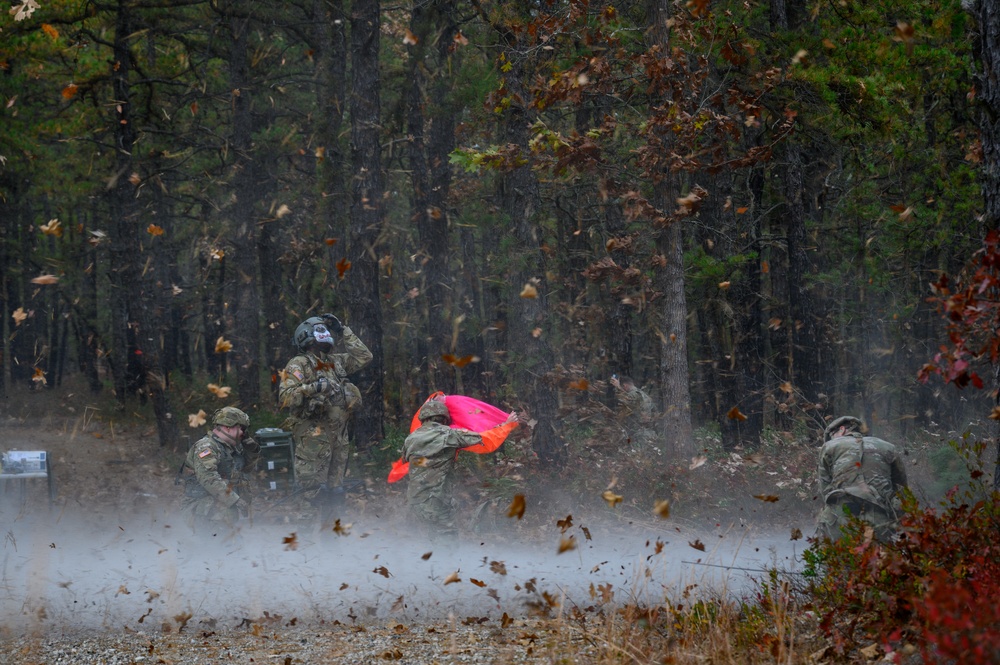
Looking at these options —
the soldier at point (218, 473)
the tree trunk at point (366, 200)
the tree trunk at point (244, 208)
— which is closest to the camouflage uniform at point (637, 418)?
the tree trunk at point (366, 200)

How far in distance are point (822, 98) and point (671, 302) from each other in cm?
341

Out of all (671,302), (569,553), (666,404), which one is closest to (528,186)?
(671,302)

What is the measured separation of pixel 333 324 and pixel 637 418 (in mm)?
6058

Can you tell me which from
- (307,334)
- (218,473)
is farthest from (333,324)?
(218,473)

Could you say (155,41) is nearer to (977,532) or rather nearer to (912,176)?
(912,176)

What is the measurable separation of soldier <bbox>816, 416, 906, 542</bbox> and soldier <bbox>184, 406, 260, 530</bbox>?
20.8ft

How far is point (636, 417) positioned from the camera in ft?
50.7

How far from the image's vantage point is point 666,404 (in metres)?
12.5

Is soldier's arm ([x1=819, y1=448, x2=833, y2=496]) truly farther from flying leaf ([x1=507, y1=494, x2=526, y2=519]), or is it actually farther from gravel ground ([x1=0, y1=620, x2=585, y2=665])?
gravel ground ([x1=0, y1=620, x2=585, y2=665])

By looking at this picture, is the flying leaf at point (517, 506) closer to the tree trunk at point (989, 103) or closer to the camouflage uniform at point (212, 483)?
the tree trunk at point (989, 103)

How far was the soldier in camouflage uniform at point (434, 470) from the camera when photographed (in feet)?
32.5

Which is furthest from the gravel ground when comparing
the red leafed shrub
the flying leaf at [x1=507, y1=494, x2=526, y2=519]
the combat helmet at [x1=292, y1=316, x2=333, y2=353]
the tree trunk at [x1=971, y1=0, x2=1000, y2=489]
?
the combat helmet at [x1=292, y1=316, x2=333, y2=353]

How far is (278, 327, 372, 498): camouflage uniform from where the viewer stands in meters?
11.0

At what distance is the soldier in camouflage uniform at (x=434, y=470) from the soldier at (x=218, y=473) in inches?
79.3
